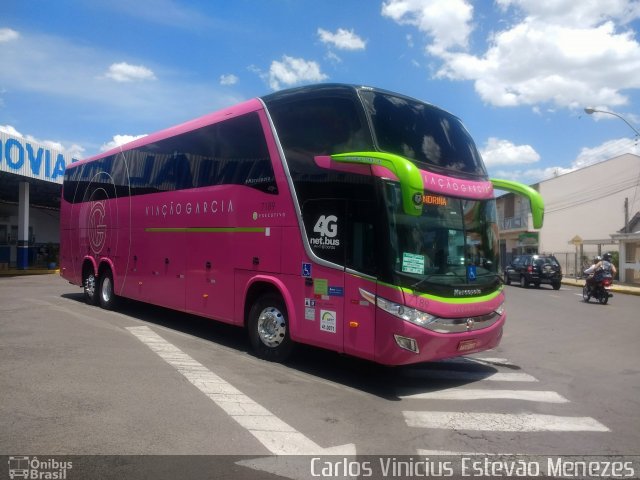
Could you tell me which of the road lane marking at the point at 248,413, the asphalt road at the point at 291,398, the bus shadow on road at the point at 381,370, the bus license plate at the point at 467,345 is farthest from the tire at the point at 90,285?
the bus license plate at the point at 467,345

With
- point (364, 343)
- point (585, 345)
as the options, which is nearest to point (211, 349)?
point (364, 343)

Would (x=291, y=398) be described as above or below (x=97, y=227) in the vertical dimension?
below

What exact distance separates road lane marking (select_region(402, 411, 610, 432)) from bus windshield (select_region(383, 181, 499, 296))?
4.73 feet

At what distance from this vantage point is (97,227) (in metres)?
13.6

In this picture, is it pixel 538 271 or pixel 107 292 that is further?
pixel 538 271

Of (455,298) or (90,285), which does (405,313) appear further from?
(90,285)

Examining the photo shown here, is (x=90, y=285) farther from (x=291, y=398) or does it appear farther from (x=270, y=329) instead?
(x=291, y=398)

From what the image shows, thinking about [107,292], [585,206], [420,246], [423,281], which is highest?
[585,206]

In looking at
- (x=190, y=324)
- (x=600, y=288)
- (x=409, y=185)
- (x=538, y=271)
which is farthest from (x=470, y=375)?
(x=538, y=271)

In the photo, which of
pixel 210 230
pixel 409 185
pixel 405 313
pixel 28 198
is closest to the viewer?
pixel 409 185

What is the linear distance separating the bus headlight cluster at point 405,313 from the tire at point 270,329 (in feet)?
6.12

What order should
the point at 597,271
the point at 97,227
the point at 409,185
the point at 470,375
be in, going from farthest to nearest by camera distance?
1. the point at 597,271
2. the point at 97,227
3. the point at 470,375
4. the point at 409,185

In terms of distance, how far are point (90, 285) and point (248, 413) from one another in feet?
32.6

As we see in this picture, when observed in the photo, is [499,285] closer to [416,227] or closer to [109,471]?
[416,227]
